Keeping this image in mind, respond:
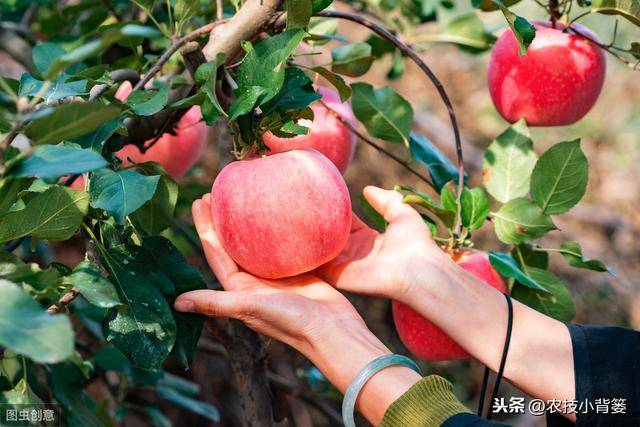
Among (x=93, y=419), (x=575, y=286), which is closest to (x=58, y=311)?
(x=93, y=419)

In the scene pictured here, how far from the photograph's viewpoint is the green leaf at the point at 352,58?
93 centimetres

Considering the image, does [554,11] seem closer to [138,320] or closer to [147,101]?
[147,101]

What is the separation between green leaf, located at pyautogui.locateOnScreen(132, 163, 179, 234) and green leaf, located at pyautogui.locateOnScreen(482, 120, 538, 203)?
42 centimetres

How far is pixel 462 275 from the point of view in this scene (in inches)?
34.4

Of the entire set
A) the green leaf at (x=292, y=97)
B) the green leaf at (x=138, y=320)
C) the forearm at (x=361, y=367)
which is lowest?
the forearm at (x=361, y=367)

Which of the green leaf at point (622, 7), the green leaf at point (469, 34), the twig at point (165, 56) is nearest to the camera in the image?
the twig at point (165, 56)

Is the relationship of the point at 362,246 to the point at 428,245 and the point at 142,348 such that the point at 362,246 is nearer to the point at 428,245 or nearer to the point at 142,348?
the point at 428,245

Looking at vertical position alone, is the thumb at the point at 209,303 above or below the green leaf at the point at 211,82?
below

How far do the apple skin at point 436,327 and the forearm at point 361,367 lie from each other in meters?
0.15

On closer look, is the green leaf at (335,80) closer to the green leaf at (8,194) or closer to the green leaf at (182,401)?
the green leaf at (8,194)

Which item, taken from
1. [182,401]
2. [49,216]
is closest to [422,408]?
[49,216]

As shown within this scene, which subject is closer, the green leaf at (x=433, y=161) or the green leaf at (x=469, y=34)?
the green leaf at (x=433, y=161)

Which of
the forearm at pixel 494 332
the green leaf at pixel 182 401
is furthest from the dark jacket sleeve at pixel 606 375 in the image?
the green leaf at pixel 182 401

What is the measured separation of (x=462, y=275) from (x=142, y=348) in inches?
15.3
